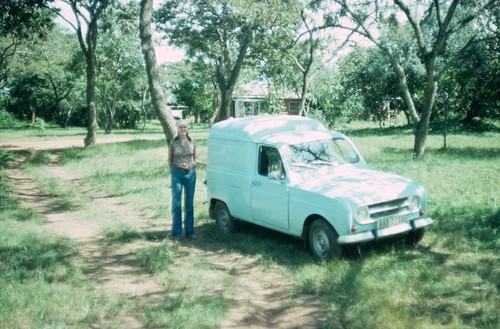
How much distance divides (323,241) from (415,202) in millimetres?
1473

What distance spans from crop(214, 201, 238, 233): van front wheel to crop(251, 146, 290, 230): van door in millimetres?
836

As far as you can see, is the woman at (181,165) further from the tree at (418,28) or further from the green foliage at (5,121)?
the green foliage at (5,121)

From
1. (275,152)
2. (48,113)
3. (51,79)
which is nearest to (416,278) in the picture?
(275,152)

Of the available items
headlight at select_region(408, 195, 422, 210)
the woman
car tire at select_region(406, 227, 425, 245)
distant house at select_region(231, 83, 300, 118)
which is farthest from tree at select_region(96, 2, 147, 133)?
headlight at select_region(408, 195, 422, 210)

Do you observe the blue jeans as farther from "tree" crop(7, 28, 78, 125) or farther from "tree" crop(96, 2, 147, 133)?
"tree" crop(7, 28, 78, 125)

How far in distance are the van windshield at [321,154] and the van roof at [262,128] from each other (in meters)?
0.32

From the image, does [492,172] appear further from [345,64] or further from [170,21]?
[345,64]

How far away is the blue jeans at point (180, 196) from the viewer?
8.42m

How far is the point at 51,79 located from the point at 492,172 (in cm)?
4969

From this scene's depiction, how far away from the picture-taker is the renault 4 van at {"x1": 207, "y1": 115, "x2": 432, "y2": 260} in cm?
639

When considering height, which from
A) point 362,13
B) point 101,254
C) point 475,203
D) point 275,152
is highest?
point 362,13

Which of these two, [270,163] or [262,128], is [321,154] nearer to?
[270,163]

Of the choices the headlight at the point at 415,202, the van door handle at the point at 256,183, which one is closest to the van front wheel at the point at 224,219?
the van door handle at the point at 256,183

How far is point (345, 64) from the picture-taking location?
34875 millimetres
